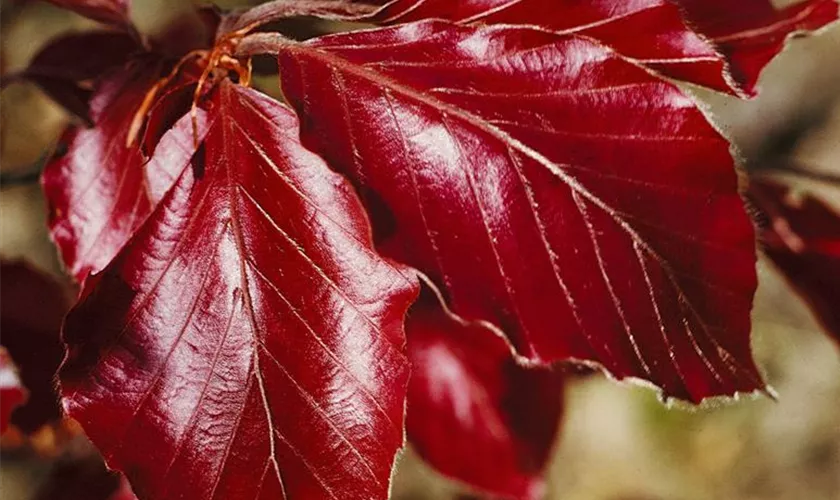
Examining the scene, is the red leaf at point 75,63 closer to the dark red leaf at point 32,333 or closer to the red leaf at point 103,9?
the red leaf at point 103,9

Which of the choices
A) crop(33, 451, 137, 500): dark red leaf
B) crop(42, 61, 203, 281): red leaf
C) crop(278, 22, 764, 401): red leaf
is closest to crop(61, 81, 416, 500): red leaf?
crop(278, 22, 764, 401): red leaf

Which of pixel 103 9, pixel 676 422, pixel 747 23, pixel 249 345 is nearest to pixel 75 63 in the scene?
pixel 103 9

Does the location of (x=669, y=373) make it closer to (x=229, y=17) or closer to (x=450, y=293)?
(x=450, y=293)

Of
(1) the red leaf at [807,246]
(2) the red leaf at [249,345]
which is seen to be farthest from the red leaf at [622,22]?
(1) the red leaf at [807,246]

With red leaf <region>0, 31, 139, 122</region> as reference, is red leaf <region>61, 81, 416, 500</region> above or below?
below

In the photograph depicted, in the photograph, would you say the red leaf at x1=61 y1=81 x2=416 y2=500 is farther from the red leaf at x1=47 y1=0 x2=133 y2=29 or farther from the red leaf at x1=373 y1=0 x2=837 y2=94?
the red leaf at x1=47 y1=0 x2=133 y2=29

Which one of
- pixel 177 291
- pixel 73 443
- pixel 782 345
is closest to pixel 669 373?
pixel 177 291

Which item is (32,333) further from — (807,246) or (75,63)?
(807,246)

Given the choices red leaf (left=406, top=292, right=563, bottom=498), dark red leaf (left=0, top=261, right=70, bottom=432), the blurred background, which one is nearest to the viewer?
dark red leaf (left=0, top=261, right=70, bottom=432)
